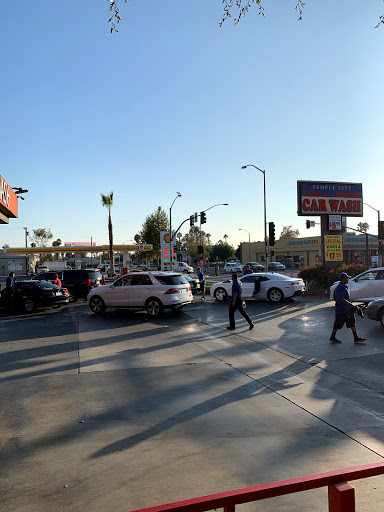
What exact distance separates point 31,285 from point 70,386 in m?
12.4

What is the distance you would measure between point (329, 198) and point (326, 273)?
20.3ft

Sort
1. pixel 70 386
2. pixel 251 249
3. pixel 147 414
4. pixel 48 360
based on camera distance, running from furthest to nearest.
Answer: pixel 251 249 < pixel 48 360 < pixel 70 386 < pixel 147 414

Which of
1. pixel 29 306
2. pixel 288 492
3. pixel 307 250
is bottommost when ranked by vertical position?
pixel 29 306

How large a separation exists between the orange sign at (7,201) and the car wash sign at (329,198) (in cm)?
1984

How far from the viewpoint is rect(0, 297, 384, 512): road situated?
396 centimetres

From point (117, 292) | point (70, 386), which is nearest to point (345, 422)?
point (70, 386)

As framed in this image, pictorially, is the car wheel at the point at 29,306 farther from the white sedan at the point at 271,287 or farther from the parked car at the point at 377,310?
the parked car at the point at 377,310

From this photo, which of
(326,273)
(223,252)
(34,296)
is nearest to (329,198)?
(326,273)

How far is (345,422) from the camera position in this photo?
5480 mm

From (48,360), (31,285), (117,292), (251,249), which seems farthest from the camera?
(251,249)

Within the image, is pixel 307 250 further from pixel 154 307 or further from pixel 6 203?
pixel 6 203

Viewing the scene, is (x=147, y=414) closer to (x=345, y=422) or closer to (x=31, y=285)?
(x=345, y=422)

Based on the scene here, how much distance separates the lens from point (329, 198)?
29891 millimetres

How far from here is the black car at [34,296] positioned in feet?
60.5
